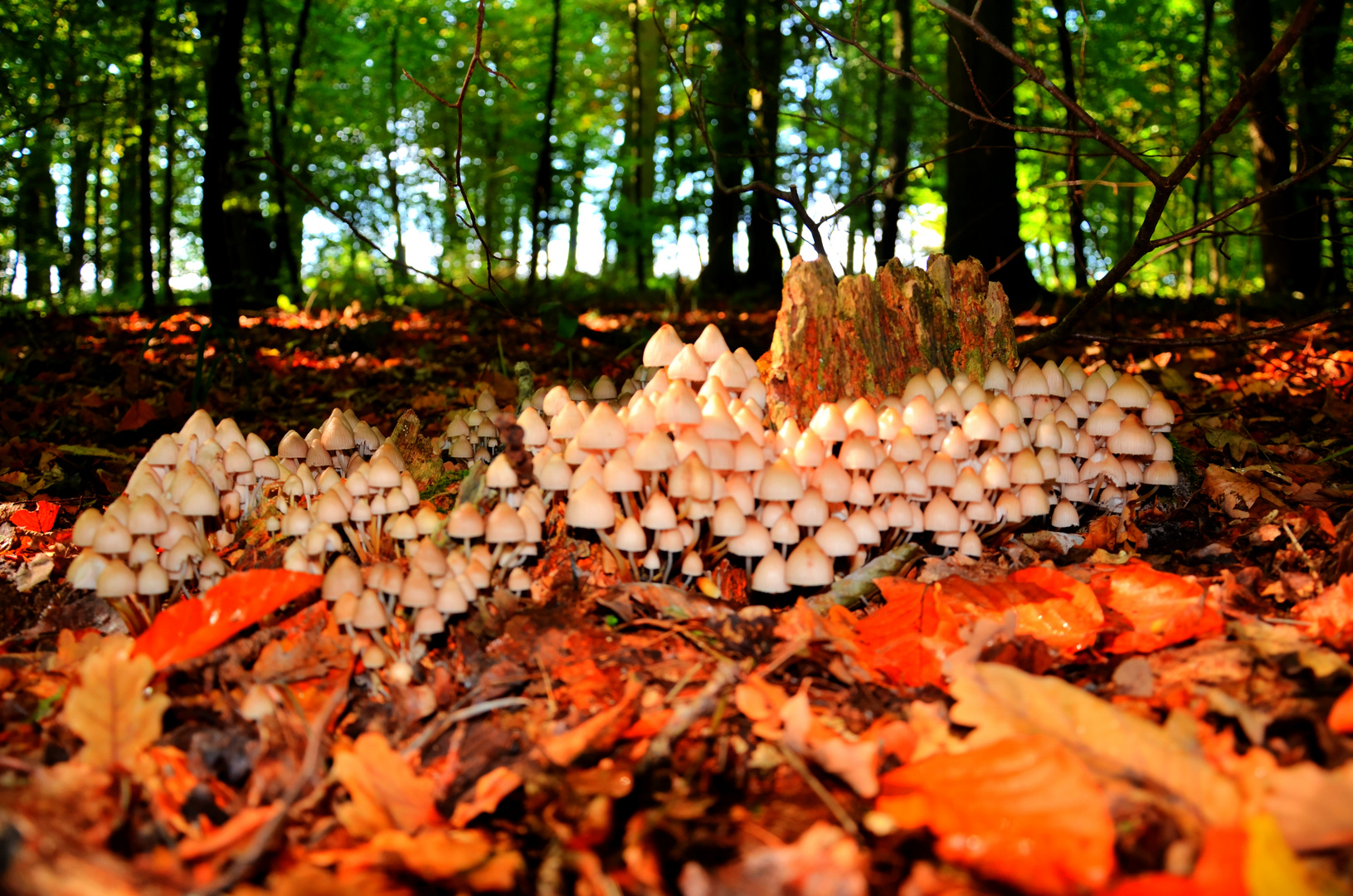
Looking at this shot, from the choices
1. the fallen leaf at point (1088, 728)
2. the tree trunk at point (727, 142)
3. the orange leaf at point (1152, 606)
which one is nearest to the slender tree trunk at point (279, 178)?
the tree trunk at point (727, 142)

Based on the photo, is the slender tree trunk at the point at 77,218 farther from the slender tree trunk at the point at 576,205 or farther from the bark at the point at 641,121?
the bark at the point at 641,121

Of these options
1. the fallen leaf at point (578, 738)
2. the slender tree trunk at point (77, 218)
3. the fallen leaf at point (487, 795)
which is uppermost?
the slender tree trunk at point (77, 218)

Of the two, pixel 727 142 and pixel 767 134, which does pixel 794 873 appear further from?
pixel 767 134

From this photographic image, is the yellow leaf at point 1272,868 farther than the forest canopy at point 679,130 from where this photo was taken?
No

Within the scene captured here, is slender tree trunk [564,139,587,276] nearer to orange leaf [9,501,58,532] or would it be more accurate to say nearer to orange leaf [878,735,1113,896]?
orange leaf [9,501,58,532]

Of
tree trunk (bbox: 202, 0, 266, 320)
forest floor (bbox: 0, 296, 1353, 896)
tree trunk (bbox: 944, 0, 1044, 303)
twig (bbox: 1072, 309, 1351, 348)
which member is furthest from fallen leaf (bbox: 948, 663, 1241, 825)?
tree trunk (bbox: 944, 0, 1044, 303)

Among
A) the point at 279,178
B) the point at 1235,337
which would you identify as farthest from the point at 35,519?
the point at 279,178
